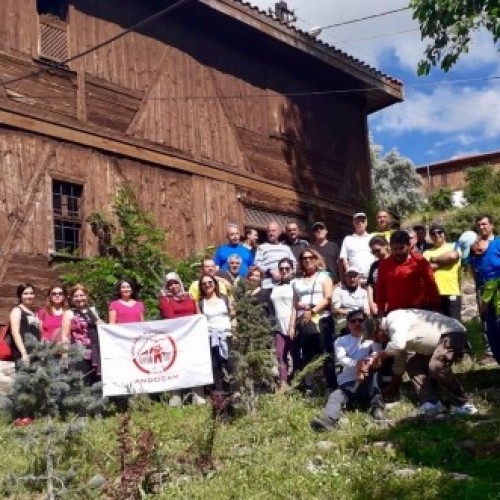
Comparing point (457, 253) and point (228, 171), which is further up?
point (228, 171)

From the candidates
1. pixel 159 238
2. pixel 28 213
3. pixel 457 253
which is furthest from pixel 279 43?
pixel 457 253

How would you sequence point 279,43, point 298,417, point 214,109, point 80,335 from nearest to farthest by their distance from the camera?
point 298,417
point 80,335
point 214,109
point 279,43

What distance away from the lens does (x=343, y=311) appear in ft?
32.8

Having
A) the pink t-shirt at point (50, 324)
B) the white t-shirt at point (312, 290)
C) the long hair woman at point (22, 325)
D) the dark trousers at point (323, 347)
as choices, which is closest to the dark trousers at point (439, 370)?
the dark trousers at point (323, 347)

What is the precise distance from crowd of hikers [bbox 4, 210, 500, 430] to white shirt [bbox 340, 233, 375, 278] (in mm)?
14

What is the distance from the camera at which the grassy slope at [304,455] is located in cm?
672

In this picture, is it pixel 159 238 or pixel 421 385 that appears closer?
pixel 421 385

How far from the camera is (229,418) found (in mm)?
8961

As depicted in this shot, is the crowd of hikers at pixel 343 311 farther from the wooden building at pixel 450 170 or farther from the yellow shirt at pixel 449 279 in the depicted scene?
the wooden building at pixel 450 170

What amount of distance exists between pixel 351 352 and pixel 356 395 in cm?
43

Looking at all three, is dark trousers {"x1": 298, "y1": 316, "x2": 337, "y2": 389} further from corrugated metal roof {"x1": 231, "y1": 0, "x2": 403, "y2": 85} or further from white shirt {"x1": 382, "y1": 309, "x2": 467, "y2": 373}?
corrugated metal roof {"x1": 231, "y1": 0, "x2": 403, "y2": 85}

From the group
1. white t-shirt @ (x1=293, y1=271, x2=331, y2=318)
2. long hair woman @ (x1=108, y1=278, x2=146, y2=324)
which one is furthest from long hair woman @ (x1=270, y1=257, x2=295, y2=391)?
long hair woman @ (x1=108, y1=278, x2=146, y2=324)

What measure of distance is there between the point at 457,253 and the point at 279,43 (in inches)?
377

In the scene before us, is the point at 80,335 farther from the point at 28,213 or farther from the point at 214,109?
the point at 214,109
